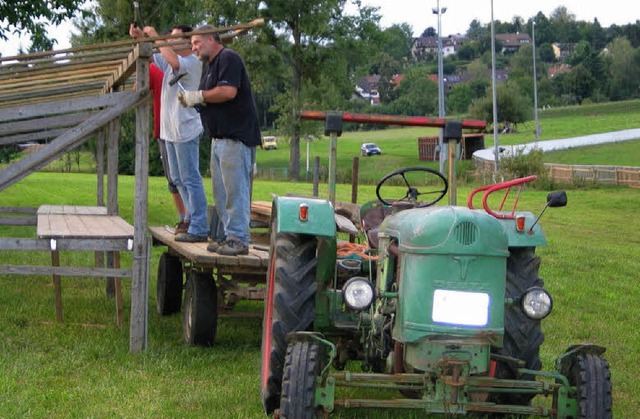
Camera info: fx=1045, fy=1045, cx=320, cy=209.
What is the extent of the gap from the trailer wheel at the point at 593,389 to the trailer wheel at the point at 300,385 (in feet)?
4.60

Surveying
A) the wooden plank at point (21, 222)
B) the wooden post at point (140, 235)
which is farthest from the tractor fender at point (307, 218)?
the wooden plank at point (21, 222)

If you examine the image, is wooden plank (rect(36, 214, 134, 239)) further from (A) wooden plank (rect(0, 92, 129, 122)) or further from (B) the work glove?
(B) the work glove

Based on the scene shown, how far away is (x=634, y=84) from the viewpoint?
126 m

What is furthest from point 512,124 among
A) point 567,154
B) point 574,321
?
point 574,321

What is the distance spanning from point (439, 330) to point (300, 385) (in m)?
0.79

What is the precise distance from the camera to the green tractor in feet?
17.7

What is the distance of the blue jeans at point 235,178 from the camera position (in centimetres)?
811

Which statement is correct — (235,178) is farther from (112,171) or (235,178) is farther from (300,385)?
(112,171)

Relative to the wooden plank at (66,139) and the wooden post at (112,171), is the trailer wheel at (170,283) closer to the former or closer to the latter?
the wooden post at (112,171)

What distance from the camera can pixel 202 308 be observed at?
27.4 feet

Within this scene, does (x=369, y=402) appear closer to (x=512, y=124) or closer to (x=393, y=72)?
(x=512, y=124)

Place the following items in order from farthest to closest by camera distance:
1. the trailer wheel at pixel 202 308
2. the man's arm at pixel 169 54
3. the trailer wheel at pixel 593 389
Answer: the man's arm at pixel 169 54, the trailer wheel at pixel 202 308, the trailer wheel at pixel 593 389

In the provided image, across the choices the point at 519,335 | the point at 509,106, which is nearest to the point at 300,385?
the point at 519,335

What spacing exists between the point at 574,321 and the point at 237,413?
17.4 ft
